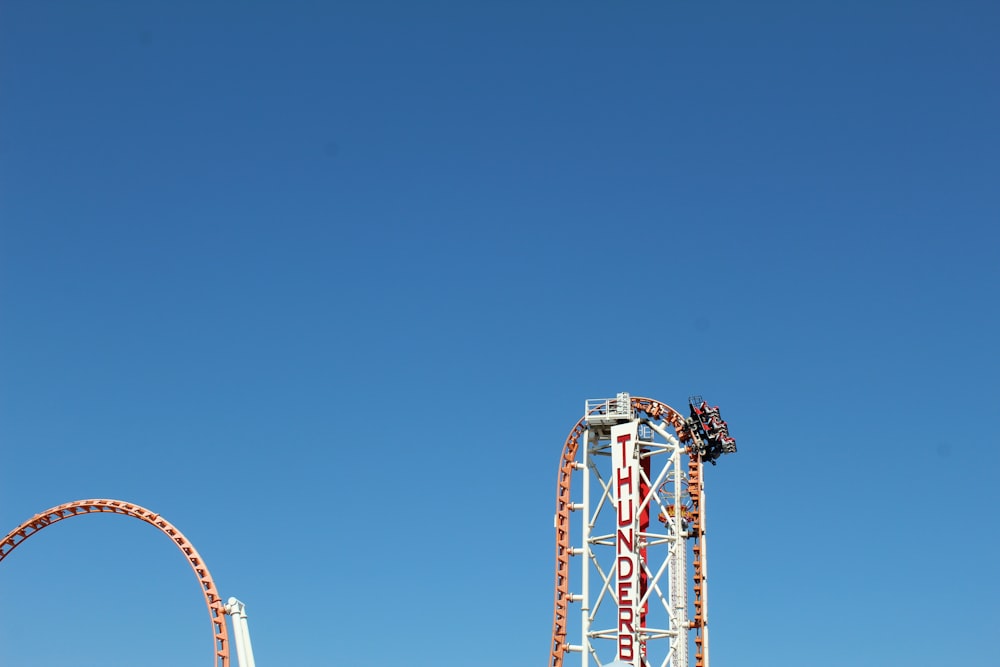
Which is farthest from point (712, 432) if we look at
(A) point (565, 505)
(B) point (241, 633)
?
(B) point (241, 633)

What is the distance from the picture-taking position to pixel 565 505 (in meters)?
67.9

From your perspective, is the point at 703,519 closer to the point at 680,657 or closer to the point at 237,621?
the point at 680,657

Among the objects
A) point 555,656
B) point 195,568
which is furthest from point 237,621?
point 555,656

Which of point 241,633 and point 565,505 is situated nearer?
point 241,633

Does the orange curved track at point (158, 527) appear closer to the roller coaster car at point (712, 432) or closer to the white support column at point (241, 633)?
the white support column at point (241, 633)

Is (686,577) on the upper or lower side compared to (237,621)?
upper

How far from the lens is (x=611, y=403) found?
6719 cm

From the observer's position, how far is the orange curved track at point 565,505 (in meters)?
65.7

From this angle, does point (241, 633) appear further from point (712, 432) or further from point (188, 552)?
point (712, 432)

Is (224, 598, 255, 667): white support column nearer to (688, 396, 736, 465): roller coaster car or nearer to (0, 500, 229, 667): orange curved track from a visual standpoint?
(0, 500, 229, 667): orange curved track

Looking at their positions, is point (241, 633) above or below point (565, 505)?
below

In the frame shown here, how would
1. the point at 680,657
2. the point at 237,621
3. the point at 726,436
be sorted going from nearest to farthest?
1. the point at 237,621
2. the point at 680,657
3. the point at 726,436

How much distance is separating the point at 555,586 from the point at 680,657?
7292 millimetres

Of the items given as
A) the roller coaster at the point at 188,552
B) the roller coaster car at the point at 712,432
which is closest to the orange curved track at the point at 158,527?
the roller coaster at the point at 188,552
